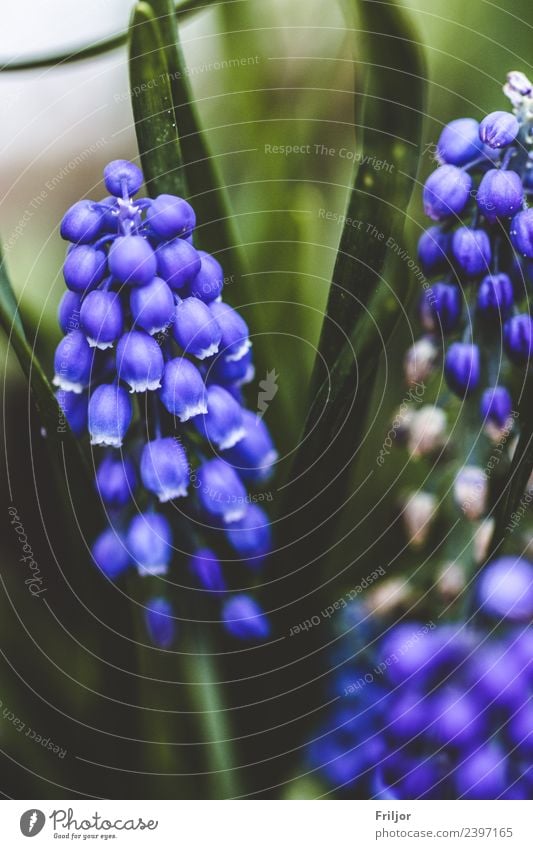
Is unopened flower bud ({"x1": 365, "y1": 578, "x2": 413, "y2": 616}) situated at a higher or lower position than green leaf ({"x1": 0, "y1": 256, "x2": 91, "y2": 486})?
lower

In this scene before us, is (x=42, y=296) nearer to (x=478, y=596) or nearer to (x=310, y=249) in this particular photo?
(x=310, y=249)

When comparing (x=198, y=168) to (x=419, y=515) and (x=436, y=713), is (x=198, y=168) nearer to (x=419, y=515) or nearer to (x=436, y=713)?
(x=419, y=515)

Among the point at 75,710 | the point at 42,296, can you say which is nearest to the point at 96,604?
the point at 75,710

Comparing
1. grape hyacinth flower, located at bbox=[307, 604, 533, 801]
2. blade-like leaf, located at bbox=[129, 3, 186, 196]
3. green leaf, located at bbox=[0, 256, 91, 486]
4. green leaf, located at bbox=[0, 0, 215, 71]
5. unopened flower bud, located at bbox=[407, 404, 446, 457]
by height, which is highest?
green leaf, located at bbox=[0, 0, 215, 71]

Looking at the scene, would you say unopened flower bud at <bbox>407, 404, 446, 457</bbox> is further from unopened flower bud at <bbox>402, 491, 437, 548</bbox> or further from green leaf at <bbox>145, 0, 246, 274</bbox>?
green leaf at <bbox>145, 0, 246, 274</bbox>

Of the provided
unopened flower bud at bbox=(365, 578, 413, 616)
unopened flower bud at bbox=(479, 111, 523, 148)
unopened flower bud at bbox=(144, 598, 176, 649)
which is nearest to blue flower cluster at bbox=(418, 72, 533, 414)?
unopened flower bud at bbox=(479, 111, 523, 148)

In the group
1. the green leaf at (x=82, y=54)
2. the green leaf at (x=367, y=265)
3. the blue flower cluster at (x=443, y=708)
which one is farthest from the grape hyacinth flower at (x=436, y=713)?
the green leaf at (x=82, y=54)
